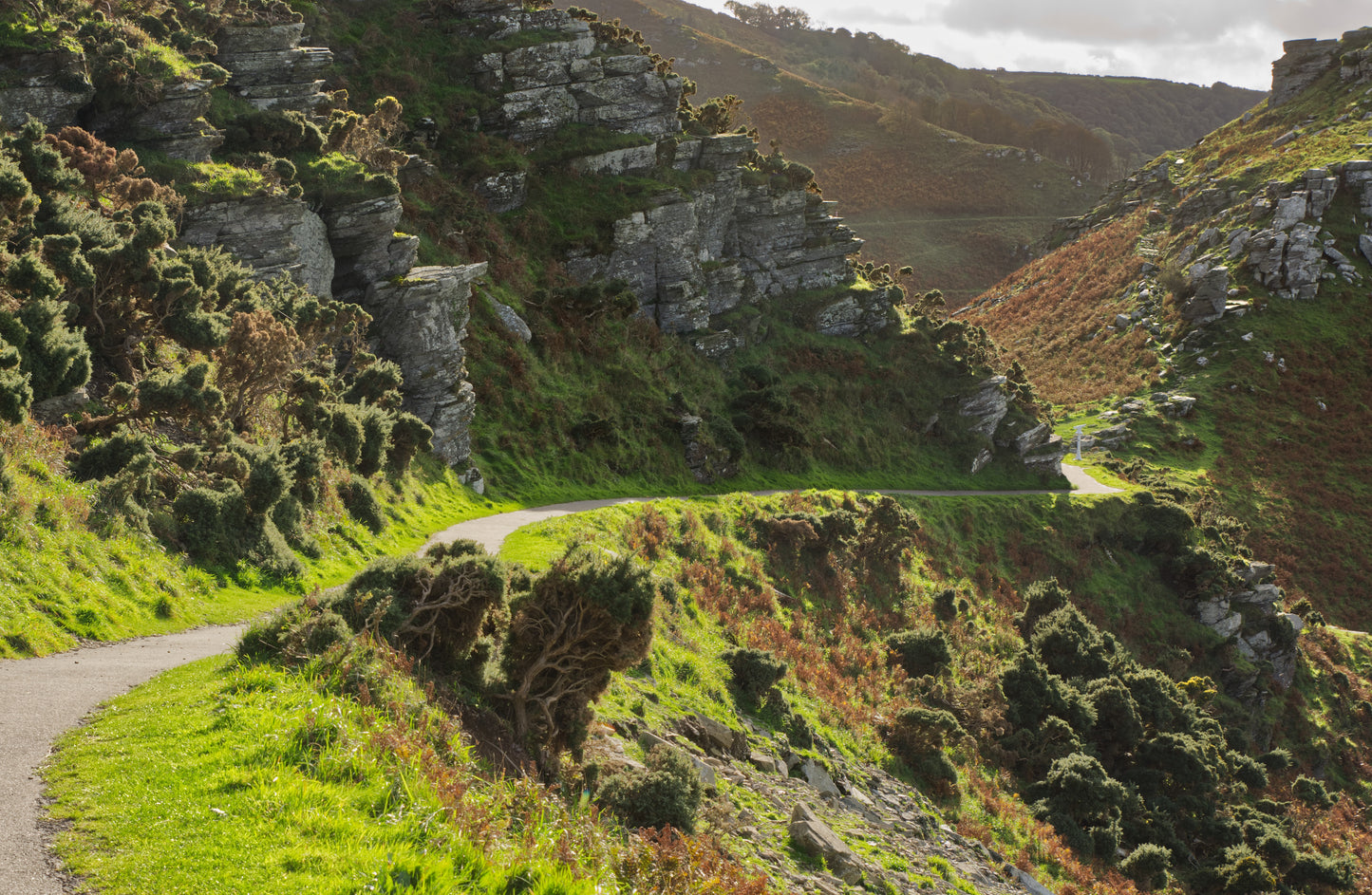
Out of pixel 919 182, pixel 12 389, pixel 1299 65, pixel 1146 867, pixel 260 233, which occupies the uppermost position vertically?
pixel 1299 65

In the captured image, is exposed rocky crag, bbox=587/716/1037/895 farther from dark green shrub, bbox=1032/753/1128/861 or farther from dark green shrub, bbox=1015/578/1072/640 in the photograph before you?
dark green shrub, bbox=1015/578/1072/640

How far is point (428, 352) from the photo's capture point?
34312 millimetres

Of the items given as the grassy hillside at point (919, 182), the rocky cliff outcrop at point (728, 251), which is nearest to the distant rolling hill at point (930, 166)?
the grassy hillside at point (919, 182)

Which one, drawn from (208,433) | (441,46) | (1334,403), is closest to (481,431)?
(208,433)

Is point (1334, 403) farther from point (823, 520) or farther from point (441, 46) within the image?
point (441, 46)

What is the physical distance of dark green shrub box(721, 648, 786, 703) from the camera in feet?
69.4

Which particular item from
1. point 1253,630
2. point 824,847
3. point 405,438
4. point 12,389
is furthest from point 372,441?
point 1253,630

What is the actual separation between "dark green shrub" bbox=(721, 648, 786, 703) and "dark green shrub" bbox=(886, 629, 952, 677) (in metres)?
11.6

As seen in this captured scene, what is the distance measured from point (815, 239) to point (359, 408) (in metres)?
47.2

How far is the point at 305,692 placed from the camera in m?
9.79

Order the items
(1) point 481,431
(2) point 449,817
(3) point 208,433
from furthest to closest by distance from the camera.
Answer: (1) point 481,431
(3) point 208,433
(2) point 449,817

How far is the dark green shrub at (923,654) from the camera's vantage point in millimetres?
31328

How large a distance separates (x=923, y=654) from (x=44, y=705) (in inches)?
1112

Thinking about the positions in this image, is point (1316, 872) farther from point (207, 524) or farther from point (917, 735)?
point (207, 524)
